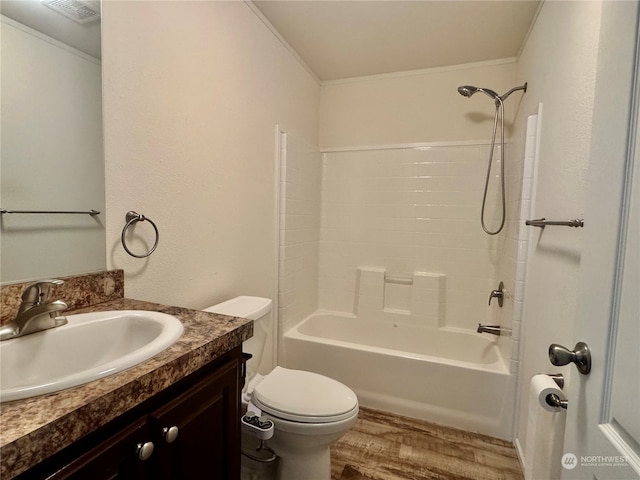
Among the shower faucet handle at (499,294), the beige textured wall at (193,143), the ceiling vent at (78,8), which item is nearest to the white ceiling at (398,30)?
the beige textured wall at (193,143)

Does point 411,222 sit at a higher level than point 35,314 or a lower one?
higher

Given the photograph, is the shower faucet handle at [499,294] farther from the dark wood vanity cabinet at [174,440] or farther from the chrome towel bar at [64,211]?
the chrome towel bar at [64,211]

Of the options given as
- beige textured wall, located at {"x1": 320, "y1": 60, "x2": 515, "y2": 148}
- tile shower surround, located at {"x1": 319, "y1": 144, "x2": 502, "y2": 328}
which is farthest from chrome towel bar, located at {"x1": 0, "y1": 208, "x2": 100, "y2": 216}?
beige textured wall, located at {"x1": 320, "y1": 60, "x2": 515, "y2": 148}

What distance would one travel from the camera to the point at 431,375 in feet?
6.51

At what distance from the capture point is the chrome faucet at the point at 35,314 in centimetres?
74

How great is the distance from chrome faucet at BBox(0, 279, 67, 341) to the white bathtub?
1.63m

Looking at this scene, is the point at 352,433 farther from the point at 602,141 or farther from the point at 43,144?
the point at 43,144

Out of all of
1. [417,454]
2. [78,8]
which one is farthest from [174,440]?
[417,454]

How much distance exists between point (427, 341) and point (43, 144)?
263cm

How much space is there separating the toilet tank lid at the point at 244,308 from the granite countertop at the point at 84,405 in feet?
2.05

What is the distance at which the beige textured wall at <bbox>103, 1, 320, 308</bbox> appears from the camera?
1.12 m

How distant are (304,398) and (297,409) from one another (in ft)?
0.29

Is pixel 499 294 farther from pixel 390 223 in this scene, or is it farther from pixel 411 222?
pixel 390 223

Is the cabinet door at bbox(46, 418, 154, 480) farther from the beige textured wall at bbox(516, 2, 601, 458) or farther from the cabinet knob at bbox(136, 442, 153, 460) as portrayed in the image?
the beige textured wall at bbox(516, 2, 601, 458)
